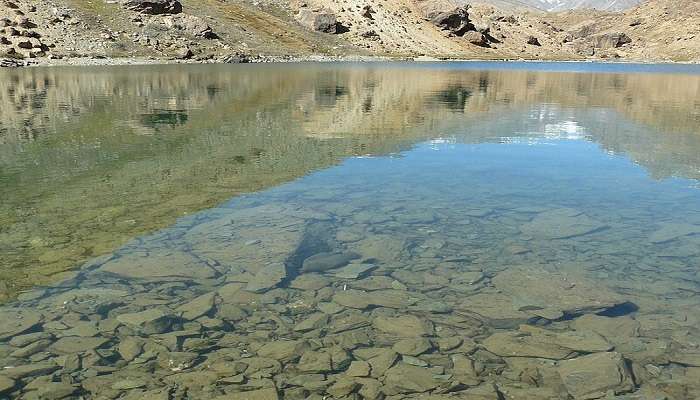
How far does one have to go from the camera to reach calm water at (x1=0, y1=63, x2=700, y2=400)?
7250mm

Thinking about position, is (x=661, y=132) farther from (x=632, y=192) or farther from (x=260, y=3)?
(x=260, y=3)

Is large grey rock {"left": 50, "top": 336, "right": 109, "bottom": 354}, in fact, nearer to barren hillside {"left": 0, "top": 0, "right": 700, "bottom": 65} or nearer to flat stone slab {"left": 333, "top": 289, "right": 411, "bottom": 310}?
flat stone slab {"left": 333, "top": 289, "right": 411, "bottom": 310}

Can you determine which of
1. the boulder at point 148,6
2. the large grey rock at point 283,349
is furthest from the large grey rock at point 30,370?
the boulder at point 148,6

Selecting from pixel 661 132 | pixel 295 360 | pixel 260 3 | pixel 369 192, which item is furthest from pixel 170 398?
pixel 260 3

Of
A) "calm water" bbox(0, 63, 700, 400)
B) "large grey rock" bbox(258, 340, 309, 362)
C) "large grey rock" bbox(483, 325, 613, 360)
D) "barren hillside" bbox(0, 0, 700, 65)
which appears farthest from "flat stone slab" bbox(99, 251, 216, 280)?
"barren hillside" bbox(0, 0, 700, 65)

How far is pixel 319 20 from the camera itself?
178125 millimetres

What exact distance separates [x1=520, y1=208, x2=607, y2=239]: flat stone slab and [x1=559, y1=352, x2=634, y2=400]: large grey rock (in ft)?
17.4

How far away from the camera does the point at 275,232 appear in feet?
41.5

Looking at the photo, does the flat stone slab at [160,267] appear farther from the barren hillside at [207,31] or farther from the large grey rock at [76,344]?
the barren hillside at [207,31]

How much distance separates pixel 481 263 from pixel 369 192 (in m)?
6.10

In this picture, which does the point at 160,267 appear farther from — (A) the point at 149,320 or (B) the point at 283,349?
(B) the point at 283,349

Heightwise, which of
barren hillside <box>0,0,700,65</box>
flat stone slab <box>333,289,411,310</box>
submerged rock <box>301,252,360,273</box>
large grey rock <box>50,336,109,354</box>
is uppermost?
barren hillside <box>0,0,700,65</box>

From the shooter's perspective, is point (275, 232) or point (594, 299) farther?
point (275, 232)

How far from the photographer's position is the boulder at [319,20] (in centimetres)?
17812
